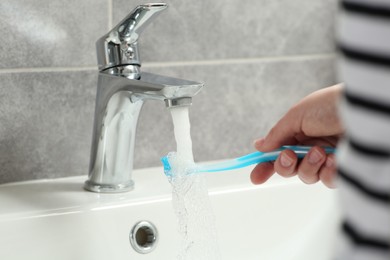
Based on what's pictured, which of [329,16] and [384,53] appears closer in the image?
[384,53]

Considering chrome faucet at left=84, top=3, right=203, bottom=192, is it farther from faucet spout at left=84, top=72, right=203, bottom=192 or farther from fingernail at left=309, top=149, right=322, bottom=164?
fingernail at left=309, top=149, right=322, bottom=164

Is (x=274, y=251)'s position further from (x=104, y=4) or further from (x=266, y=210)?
(x=104, y=4)

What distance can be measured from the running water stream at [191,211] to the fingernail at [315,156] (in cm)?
11

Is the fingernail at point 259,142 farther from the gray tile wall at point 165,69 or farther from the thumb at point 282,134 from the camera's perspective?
the gray tile wall at point 165,69

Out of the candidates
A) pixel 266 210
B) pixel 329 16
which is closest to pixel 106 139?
pixel 266 210

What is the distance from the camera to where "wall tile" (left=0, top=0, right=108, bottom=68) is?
0.71 meters

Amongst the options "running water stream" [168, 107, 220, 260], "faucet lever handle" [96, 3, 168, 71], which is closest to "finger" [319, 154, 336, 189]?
"running water stream" [168, 107, 220, 260]

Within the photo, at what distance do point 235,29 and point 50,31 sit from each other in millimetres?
236

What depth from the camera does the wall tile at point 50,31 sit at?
707 mm

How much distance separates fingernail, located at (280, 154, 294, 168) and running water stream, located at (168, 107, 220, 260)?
0.27 ft

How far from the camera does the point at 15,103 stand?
0.72 m

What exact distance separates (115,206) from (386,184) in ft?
1.60

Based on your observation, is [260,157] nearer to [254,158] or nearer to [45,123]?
[254,158]

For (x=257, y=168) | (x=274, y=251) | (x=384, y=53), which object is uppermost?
(x=384, y=53)
